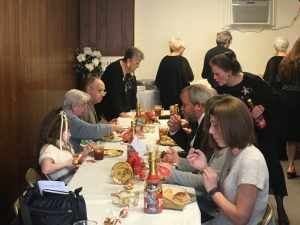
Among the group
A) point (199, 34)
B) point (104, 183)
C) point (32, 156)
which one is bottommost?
point (32, 156)

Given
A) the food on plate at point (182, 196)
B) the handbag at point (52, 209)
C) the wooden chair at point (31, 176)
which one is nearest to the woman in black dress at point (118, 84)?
the wooden chair at point (31, 176)

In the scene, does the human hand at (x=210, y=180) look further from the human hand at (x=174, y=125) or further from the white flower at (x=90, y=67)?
the white flower at (x=90, y=67)

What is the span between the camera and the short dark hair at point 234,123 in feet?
7.30

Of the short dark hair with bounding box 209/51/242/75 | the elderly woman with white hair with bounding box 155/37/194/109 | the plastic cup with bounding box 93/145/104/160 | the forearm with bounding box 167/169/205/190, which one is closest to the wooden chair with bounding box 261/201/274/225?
the forearm with bounding box 167/169/205/190

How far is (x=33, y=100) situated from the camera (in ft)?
14.6

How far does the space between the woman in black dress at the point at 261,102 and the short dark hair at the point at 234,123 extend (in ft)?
4.60

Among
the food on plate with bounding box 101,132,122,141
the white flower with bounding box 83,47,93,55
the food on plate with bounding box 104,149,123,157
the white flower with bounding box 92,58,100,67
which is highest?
the white flower with bounding box 83,47,93,55

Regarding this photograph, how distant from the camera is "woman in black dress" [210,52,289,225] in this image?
3.69 metres

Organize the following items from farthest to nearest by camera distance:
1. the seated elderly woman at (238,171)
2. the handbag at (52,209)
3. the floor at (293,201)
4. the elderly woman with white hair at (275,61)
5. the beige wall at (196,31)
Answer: the beige wall at (196,31), the elderly woman with white hair at (275,61), the floor at (293,201), the seated elderly woman at (238,171), the handbag at (52,209)

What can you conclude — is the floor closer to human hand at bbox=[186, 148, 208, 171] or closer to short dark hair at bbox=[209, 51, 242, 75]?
short dark hair at bbox=[209, 51, 242, 75]

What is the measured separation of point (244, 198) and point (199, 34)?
5.49 m

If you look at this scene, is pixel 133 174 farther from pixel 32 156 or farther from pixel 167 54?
pixel 167 54

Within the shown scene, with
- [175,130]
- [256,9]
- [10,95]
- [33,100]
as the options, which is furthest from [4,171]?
[256,9]

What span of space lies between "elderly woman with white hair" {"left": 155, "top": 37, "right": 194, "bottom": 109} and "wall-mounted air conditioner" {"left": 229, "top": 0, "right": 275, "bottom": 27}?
3.95 feet
